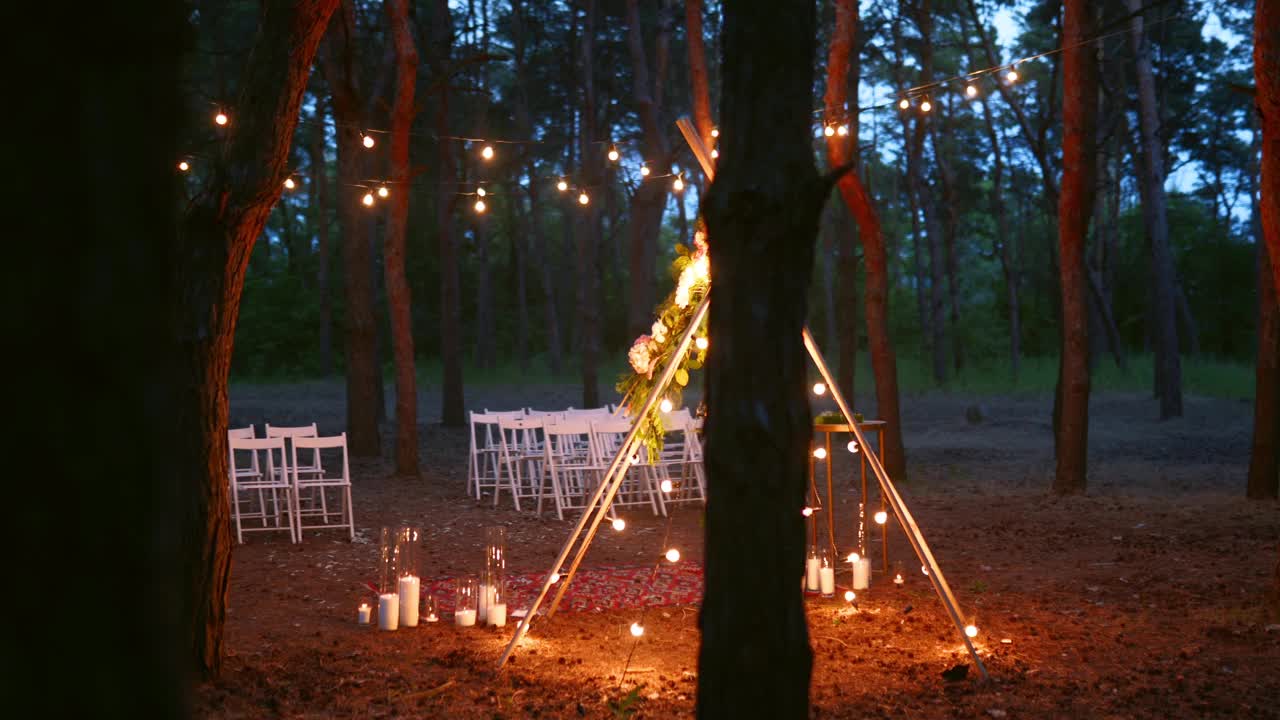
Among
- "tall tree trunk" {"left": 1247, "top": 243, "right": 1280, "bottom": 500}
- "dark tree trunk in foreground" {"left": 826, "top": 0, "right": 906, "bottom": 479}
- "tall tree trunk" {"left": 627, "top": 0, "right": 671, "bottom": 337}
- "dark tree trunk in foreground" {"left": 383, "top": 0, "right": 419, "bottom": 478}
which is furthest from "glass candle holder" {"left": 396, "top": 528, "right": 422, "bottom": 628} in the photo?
"tall tree trunk" {"left": 627, "top": 0, "right": 671, "bottom": 337}

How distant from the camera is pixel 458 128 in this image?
29.0m

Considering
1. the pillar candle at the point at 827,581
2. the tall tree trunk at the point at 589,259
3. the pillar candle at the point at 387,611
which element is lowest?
the pillar candle at the point at 827,581

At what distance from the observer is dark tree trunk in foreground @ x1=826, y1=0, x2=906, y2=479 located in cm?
1101

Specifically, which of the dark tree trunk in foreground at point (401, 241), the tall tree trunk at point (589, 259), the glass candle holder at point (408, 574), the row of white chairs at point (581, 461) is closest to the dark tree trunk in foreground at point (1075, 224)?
the row of white chairs at point (581, 461)

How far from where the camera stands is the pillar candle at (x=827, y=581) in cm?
698

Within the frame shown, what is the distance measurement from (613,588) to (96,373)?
6.35 meters

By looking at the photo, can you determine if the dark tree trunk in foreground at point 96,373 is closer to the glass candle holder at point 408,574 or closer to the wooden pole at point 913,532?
the wooden pole at point 913,532

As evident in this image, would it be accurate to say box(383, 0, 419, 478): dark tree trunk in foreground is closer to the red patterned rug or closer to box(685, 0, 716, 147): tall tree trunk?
box(685, 0, 716, 147): tall tree trunk

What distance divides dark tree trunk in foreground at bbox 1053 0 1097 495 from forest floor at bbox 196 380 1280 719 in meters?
0.61

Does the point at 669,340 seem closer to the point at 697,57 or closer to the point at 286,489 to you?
the point at 286,489

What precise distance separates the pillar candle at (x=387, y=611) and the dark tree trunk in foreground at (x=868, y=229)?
598cm

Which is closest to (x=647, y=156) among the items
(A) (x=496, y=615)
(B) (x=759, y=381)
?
(A) (x=496, y=615)

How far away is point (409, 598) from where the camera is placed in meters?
6.13

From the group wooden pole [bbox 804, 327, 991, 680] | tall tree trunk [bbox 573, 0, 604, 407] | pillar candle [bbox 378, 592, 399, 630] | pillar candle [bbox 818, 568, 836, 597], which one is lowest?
pillar candle [bbox 818, 568, 836, 597]
